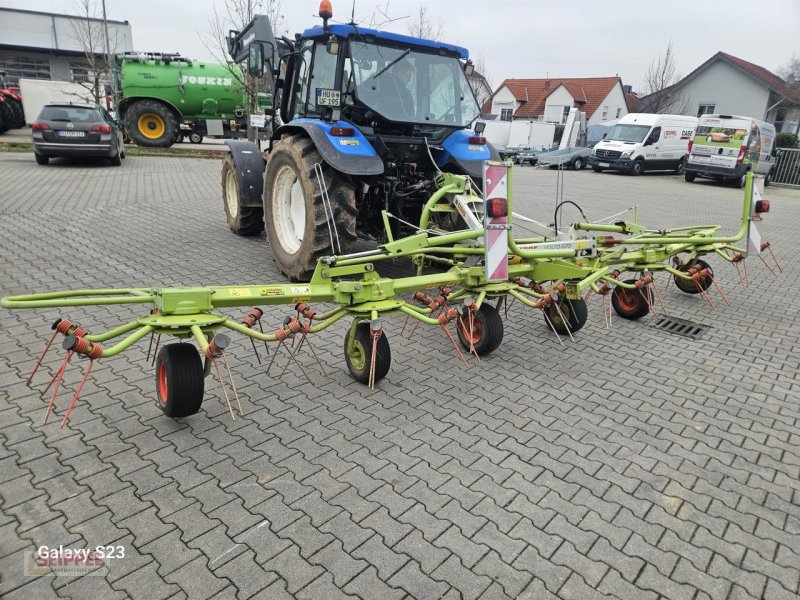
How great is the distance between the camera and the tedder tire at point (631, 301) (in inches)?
205

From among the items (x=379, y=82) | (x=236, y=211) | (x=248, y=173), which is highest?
(x=379, y=82)

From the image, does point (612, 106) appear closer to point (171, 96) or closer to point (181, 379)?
point (171, 96)

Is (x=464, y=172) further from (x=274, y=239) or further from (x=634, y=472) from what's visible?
(x=634, y=472)

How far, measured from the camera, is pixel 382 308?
3.56m

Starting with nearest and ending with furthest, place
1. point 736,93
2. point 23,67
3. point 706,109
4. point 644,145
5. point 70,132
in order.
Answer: point 70,132, point 644,145, point 23,67, point 736,93, point 706,109

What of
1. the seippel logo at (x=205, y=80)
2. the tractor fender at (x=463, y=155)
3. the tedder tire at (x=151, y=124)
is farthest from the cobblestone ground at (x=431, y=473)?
the seippel logo at (x=205, y=80)

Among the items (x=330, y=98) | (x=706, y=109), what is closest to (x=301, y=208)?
(x=330, y=98)

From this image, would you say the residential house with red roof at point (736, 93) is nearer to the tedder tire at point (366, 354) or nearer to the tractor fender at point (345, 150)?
the tractor fender at point (345, 150)

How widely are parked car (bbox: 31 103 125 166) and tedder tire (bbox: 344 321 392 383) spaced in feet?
37.8

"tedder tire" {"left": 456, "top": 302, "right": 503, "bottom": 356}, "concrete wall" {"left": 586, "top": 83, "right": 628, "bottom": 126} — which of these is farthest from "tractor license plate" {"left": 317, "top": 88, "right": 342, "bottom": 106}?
"concrete wall" {"left": 586, "top": 83, "right": 628, "bottom": 126}

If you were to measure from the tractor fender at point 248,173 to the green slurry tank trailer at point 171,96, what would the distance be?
11.7m

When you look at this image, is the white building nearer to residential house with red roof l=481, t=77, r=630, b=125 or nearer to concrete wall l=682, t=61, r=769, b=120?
residential house with red roof l=481, t=77, r=630, b=125

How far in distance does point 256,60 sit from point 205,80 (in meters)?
13.9

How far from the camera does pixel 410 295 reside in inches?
221
